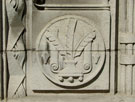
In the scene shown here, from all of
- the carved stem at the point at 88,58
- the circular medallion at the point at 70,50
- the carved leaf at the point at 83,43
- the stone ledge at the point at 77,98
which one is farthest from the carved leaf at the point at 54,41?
the stone ledge at the point at 77,98

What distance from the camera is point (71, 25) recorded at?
4078 mm

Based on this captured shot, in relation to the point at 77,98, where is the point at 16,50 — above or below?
above

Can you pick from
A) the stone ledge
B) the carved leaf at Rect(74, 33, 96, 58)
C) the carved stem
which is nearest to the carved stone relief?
the stone ledge

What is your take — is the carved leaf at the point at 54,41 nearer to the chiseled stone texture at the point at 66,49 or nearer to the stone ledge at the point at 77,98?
the chiseled stone texture at the point at 66,49

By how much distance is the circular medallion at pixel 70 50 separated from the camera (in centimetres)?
408

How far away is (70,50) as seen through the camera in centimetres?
409

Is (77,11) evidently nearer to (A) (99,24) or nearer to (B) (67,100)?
(A) (99,24)

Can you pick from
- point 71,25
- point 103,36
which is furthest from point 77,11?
point 103,36

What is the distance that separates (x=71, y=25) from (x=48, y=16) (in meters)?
0.33

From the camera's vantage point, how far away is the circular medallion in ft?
13.4

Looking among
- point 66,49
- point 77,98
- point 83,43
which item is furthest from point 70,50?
point 77,98

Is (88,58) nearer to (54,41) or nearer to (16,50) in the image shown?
(54,41)

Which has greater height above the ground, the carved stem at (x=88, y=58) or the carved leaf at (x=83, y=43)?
the carved leaf at (x=83, y=43)

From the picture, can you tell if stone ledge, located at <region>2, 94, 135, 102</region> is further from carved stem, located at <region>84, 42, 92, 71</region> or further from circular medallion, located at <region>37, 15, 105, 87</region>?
carved stem, located at <region>84, 42, 92, 71</region>
